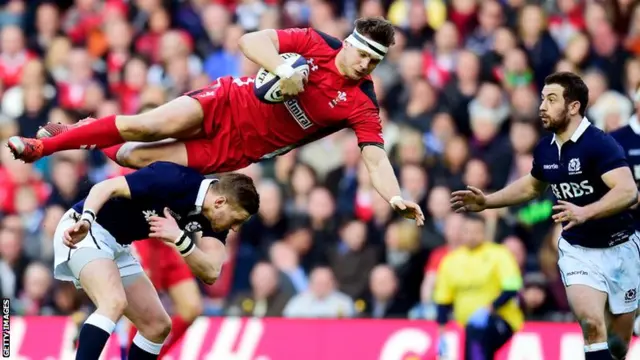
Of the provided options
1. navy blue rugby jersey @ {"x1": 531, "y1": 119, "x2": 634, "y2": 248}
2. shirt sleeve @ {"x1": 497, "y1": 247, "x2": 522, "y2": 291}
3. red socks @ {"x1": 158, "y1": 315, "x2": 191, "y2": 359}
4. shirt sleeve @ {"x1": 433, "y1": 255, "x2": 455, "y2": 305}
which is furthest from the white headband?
shirt sleeve @ {"x1": 433, "y1": 255, "x2": 455, "y2": 305}

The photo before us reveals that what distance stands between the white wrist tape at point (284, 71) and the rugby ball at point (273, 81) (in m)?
0.07

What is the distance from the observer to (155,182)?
962 centimetres

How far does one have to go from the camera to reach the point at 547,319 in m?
13.4

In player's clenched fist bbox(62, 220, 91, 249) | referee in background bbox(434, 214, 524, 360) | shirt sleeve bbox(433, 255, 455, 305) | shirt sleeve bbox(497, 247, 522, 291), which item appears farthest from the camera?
shirt sleeve bbox(433, 255, 455, 305)

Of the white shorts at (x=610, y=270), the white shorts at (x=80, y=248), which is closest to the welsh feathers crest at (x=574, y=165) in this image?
→ the white shorts at (x=610, y=270)

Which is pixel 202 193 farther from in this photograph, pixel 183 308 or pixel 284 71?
pixel 183 308

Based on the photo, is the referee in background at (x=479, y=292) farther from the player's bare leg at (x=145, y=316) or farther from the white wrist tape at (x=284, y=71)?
the white wrist tape at (x=284, y=71)

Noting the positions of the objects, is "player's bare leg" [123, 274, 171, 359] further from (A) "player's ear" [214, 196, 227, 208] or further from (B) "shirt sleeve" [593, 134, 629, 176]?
(B) "shirt sleeve" [593, 134, 629, 176]

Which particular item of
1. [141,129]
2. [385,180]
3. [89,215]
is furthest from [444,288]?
[89,215]

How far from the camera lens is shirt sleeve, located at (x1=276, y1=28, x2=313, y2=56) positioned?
1056cm

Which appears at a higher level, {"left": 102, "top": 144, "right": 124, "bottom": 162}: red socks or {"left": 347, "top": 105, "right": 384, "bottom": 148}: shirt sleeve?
{"left": 347, "top": 105, "right": 384, "bottom": 148}: shirt sleeve

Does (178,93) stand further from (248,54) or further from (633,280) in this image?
(633,280)

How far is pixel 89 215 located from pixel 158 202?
1.80ft

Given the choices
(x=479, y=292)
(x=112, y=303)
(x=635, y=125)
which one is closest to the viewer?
(x=112, y=303)
